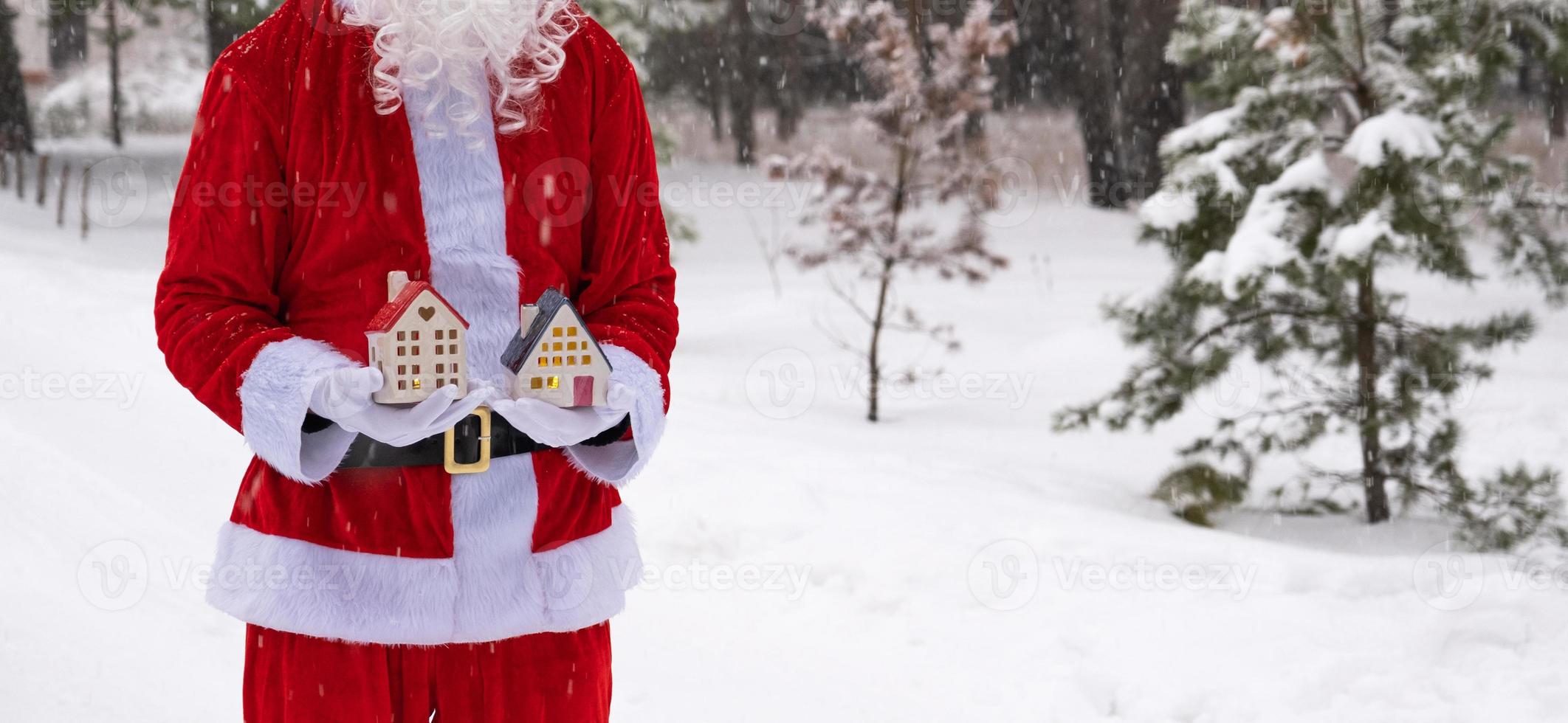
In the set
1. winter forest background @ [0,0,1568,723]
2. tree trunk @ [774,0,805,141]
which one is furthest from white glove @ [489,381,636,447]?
tree trunk @ [774,0,805,141]

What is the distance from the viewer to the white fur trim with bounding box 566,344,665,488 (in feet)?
5.78

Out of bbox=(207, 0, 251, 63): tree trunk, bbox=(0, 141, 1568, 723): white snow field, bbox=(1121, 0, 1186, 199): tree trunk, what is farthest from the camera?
bbox=(1121, 0, 1186, 199): tree trunk

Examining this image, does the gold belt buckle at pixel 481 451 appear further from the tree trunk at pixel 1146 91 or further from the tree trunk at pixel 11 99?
the tree trunk at pixel 11 99

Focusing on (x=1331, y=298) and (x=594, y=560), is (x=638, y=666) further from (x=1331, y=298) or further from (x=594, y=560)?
(x=1331, y=298)

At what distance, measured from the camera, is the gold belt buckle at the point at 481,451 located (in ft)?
5.35

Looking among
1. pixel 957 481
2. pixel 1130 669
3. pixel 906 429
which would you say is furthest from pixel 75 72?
pixel 1130 669

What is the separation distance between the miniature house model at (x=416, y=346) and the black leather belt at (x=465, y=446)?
3.1 inches

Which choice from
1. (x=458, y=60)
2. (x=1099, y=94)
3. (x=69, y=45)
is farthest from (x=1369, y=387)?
(x=69, y=45)

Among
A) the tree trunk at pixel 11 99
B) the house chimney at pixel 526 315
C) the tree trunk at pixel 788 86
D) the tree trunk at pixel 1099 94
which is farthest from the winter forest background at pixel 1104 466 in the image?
the tree trunk at pixel 788 86

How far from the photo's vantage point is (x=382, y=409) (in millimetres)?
1549

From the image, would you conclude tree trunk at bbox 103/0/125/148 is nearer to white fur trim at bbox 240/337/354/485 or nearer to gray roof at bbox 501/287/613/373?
white fur trim at bbox 240/337/354/485

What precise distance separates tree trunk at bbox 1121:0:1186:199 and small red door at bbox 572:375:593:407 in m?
17.3

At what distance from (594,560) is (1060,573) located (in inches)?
133

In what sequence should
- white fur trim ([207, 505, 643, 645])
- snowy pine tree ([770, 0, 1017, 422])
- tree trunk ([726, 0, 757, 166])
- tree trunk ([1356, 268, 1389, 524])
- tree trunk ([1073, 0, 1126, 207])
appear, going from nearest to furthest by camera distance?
white fur trim ([207, 505, 643, 645])
tree trunk ([1356, 268, 1389, 524])
snowy pine tree ([770, 0, 1017, 422])
tree trunk ([1073, 0, 1126, 207])
tree trunk ([726, 0, 757, 166])
